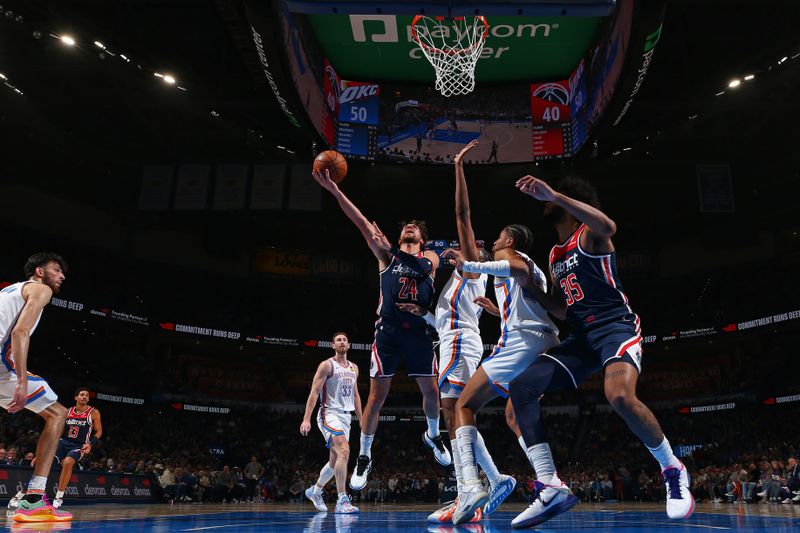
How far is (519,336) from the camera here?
509cm

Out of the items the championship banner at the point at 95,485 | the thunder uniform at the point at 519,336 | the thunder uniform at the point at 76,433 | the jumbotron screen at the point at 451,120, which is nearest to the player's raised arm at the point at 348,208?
the thunder uniform at the point at 519,336

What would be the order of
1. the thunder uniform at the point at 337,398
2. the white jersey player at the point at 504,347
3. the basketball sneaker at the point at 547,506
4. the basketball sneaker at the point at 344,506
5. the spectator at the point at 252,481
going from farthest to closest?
the spectator at the point at 252,481 < the thunder uniform at the point at 337,398 < the basketball sneaker at the point at 344,506 < the white jersey player at the point at 504,347 < the basketball sneaker at the point at 547,506

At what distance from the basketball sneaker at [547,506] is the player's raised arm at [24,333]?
439cm

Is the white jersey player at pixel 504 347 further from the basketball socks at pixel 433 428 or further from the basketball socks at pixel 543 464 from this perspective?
the basketball socks at pixel 433 428

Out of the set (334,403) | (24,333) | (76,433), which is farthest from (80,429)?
(24,333)

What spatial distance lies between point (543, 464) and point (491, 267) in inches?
55.5

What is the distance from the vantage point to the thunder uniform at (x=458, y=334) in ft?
20.8

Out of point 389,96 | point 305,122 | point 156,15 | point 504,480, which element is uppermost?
point 156,15

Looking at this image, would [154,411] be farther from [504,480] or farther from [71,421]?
[504,480]

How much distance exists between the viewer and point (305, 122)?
1375 centimetres

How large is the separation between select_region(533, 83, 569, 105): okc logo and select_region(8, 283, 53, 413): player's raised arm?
12442 mm

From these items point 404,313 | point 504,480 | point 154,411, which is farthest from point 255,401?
point 504,480

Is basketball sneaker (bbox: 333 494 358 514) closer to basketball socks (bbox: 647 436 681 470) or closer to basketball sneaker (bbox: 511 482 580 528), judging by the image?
basketball sneaker (bbox: 511 482 580 528)

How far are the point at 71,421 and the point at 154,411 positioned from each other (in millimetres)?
15239
